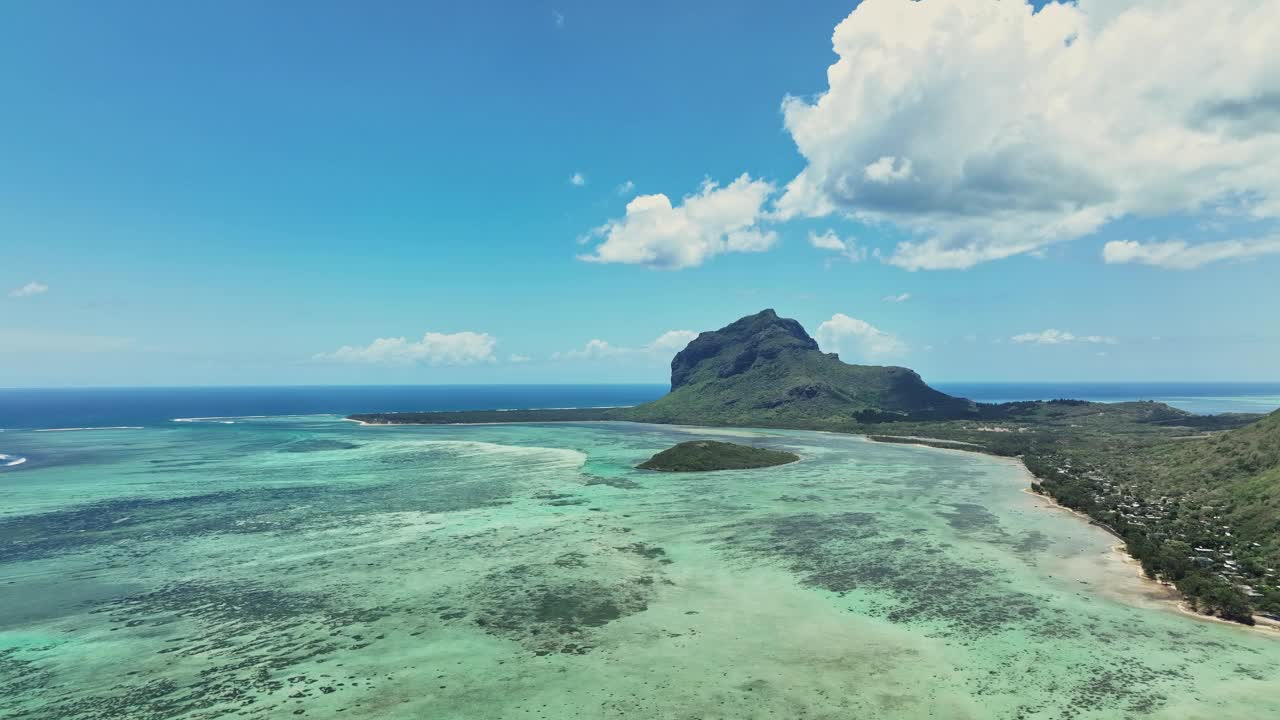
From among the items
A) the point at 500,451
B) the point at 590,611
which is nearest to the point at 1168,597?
the point at 590,611

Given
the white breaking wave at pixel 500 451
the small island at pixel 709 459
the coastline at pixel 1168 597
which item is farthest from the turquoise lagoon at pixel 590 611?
the white breaking wave at pixel 500 451

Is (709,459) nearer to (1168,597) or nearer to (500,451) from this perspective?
(500,451)

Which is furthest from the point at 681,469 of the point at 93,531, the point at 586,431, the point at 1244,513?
the point at 586,431

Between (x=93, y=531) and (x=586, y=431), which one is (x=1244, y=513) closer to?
(x=93, y=531)

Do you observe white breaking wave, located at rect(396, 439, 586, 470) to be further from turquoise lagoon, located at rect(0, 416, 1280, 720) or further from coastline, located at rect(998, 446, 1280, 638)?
coastline, located at rect(998, 446, 1280, 638)

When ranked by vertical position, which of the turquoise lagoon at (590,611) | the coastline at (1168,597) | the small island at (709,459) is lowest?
the coastline at (1168,597)

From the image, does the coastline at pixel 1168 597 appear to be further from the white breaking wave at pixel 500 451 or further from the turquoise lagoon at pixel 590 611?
the white breaking wave at pixel 500 451
